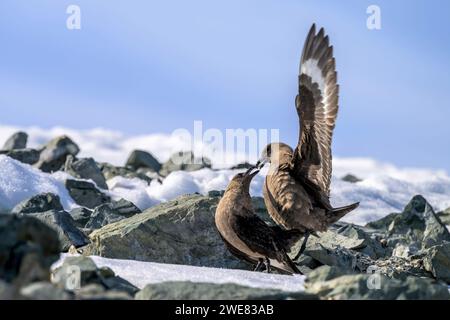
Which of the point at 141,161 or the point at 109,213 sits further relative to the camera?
the point at 141,161

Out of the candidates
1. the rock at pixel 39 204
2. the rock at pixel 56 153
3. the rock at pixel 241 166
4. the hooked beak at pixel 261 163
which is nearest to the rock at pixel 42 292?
the hooked beak at pixel 261 163

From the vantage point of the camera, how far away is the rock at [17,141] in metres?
25.6

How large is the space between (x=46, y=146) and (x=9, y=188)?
8083 millimetres

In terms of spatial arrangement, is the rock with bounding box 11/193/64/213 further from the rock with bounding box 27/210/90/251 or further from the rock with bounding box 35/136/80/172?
the rock with bounding box 35/136/80/172

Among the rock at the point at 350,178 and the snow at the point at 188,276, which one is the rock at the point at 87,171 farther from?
the snow at the point at 188,276

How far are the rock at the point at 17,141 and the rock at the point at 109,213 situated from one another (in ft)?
42.6

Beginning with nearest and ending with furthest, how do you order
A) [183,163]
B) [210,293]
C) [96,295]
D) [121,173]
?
[96,295]
[210,293]
[121,173]
[183,163]

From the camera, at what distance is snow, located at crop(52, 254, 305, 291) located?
705cm

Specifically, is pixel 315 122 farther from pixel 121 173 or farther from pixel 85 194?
pixel 121 173

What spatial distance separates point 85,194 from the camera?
16.4 m

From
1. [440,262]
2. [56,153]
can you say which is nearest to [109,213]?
[440,262]

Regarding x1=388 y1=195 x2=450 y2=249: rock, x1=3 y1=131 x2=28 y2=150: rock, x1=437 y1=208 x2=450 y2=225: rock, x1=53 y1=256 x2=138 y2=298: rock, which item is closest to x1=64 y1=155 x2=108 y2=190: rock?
x1=3 y1=131 x2=28 y2=150: rock

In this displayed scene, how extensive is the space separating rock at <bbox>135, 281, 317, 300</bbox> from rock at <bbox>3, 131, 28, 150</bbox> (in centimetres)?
2024

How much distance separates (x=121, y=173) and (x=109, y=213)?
897 cm
